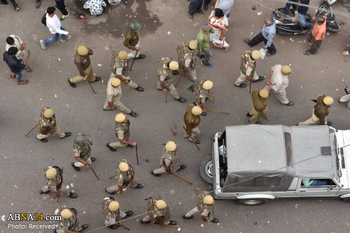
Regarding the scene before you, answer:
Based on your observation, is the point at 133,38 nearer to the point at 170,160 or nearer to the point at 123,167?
the point at 170,160

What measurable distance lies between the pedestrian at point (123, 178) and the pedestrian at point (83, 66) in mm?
3059

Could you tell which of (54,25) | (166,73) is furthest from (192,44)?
(54,25)

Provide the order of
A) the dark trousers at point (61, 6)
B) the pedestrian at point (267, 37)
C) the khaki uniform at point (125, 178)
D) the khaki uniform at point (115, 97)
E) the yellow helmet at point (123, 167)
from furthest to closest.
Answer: the dark trousers at point (61, 6) < the pedestrian at point (267, 37) < the khaki uniform at point (115, 97) < the khaki uniform at point (125, 178) < the yellow helmet at point (123, 167)

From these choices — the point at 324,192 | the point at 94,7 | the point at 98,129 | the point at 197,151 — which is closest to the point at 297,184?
the point at 324,192

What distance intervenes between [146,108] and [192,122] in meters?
1.91

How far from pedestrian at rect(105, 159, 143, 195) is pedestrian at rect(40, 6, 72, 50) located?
4781 millimetres

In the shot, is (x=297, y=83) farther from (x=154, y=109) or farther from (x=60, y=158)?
(x=60, y=158)

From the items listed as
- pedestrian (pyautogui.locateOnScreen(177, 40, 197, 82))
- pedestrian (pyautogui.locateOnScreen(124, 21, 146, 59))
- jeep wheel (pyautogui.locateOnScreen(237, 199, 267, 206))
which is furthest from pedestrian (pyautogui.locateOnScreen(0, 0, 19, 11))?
jeep wheel (pyautogui.locateOnScreen(237, 199, 267, 206))

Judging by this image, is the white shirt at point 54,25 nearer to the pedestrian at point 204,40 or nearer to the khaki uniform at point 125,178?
the pedestrian at point 204,40

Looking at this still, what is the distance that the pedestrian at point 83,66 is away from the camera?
364 inches

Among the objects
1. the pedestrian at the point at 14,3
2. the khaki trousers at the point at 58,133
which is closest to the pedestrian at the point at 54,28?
the pedestrian at the point at 14,3

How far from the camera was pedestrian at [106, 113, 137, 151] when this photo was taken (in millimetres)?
8242

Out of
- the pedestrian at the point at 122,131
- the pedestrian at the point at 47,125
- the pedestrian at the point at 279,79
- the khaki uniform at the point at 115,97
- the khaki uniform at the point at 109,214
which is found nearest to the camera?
the khaki uniform at the point at 109,214

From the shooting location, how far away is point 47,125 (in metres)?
8.53
